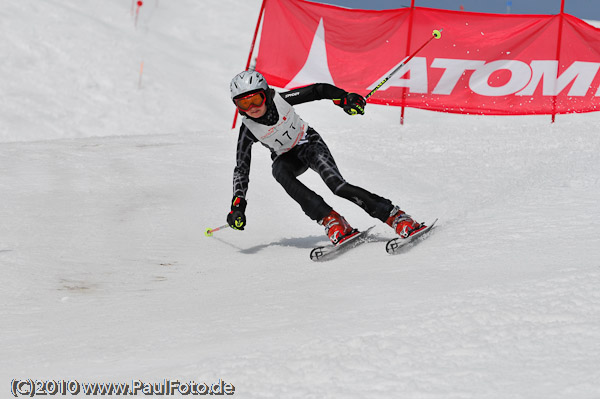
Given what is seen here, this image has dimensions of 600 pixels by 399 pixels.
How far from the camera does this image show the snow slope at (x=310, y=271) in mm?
1865

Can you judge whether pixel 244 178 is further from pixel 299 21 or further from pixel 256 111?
pixel 299 21

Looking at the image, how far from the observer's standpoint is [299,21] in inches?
367

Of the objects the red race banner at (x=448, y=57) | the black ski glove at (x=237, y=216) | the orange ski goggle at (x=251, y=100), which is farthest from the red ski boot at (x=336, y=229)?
the red race banner at (x=448, y=57)

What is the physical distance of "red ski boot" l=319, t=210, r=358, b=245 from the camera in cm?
431

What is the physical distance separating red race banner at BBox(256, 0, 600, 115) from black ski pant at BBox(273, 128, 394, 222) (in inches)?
182

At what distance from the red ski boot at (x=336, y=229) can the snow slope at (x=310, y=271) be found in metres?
0.19

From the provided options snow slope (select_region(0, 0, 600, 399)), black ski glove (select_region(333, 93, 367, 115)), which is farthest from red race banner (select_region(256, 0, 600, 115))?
black ski glove (select_region(333, 93, 367, 115))

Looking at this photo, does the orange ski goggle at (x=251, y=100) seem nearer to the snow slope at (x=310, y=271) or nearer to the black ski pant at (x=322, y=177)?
the black ski pant at (x=322, y=177)

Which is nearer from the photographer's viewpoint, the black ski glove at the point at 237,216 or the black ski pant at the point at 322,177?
the black ski pant at the point at 322,177

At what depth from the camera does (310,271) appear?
3.83 meters

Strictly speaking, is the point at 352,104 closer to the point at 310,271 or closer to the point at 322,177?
the point at 322,177

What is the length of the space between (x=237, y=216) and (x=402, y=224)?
1226 mm

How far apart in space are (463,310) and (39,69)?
16801 mm

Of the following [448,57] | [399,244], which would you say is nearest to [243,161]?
[399,244]
